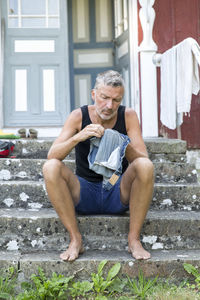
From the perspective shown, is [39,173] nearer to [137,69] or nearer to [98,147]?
[98,147]

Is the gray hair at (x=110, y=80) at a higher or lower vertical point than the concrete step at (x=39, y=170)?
higher

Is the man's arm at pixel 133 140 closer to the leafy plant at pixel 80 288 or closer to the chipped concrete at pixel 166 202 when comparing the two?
the chipped concrete at pixel 166 202

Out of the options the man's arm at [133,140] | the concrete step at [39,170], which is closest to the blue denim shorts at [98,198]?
the man's arm at [133,140]

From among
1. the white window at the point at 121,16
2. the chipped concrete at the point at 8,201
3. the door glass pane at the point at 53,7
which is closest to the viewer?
the chipped concrete at the point at 8,201

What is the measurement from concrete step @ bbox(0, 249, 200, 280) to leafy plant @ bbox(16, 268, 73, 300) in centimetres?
7

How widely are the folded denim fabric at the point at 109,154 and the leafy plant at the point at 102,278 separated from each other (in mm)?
528

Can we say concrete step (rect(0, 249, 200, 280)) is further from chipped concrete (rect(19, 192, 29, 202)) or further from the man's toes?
chipped concrete (rect(19, 192, 29, 202))

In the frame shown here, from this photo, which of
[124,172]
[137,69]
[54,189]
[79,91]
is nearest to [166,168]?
[124,172]

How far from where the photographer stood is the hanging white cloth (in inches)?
148

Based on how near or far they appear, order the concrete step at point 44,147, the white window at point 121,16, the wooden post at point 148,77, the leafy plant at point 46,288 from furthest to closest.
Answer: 1. the white window at point 121,16
2. the wooden post at point 148,77
3. the concrete step at point 44,147
4. the leafy plant at point 46,288

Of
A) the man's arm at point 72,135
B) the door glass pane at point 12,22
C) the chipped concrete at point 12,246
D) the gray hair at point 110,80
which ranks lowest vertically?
the chipped concrete at point 12,246

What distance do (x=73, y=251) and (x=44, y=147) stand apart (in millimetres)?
1399

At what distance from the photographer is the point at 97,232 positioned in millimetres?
2768

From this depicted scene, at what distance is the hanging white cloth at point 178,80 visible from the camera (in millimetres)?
3754
